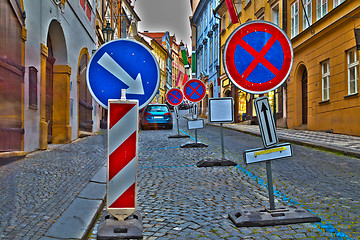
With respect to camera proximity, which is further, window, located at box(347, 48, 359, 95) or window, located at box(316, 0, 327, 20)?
window, located at box(316, 0, 327, 20)

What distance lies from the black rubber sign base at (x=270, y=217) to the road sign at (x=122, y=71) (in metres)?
1.45

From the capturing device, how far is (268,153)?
372cm

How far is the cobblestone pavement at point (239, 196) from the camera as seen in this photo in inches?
134

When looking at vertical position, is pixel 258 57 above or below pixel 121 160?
above

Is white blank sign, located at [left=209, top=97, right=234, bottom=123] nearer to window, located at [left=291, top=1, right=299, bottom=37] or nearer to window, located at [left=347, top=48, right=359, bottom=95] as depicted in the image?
window, located at [left=347, top=48, right=359, bottom=95]

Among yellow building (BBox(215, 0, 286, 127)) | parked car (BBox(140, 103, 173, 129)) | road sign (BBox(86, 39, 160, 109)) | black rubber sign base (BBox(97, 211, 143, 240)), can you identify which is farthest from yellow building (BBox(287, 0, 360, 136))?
black rubber sign base (BBox(97, 211, 143, 240))

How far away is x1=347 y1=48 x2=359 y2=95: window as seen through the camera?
1332cm

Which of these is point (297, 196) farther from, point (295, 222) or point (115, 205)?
point (115, 205)

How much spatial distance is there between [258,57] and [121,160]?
177 centimetres

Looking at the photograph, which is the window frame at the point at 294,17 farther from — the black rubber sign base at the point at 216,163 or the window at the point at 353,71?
the black rubber sign base at the point at 216,163

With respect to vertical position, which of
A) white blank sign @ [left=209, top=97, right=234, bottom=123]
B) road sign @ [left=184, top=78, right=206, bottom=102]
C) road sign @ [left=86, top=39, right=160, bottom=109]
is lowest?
white blank sign @ [left=209, top=97, right=234, bottom=123]

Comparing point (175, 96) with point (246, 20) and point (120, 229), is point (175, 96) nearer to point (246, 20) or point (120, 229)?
point (120, 229)

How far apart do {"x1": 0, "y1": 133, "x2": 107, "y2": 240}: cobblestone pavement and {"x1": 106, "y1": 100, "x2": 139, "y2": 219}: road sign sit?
0.67m

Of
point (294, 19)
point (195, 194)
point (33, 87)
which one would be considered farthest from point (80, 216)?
point (294, 19)
